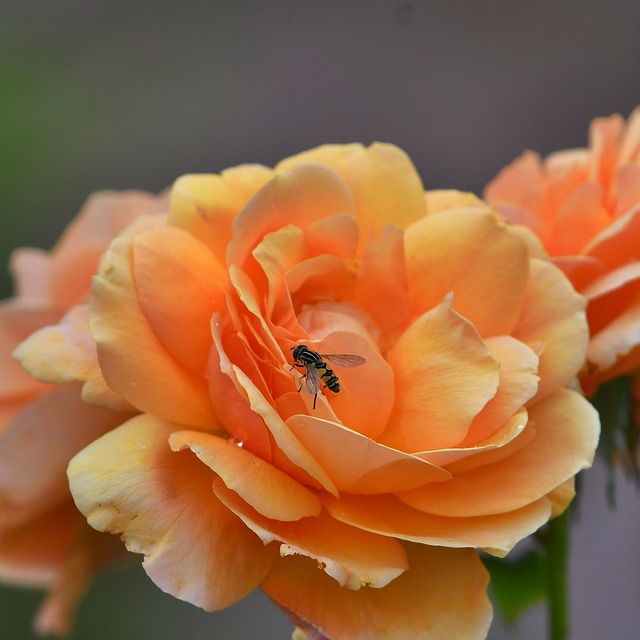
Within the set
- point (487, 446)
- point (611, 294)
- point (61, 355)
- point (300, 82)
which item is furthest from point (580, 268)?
point (300, 82)

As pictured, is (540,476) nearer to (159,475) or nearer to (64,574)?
(159,475)

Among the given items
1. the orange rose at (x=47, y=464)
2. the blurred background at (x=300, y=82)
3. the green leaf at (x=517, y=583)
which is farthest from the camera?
the blurred background at (x=300, y=82)

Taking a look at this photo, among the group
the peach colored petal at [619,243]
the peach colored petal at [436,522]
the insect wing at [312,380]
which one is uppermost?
the insect wing at [312,380]

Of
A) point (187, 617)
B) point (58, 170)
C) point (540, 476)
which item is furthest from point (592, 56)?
point (540, 476)

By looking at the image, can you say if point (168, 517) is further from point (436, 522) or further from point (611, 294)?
point (611, 294)

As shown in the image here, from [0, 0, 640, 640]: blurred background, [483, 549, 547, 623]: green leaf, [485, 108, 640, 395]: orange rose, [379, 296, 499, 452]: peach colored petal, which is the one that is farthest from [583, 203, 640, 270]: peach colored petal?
[0, 0, 640, 640]: blurred background

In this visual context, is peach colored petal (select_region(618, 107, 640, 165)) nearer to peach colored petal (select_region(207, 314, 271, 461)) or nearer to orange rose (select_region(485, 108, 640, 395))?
orange rose (select_region(485, 108, 640, 395))

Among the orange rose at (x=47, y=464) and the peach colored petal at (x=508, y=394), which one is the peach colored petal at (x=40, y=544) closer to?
the orange rose at (x=47, y=464)

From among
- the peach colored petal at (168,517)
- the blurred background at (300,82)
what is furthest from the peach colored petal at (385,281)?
the blurred background at (300,82)
